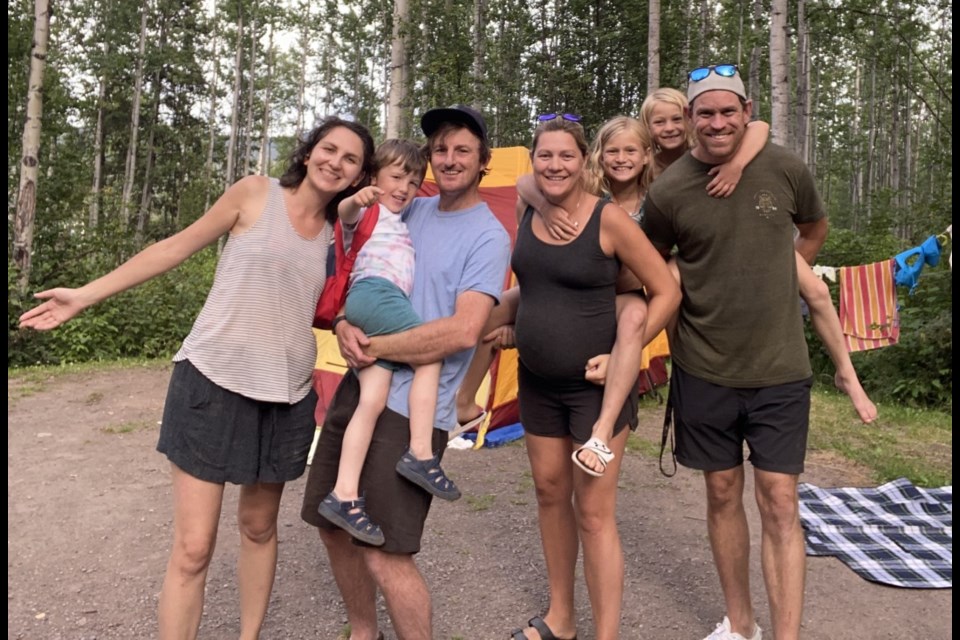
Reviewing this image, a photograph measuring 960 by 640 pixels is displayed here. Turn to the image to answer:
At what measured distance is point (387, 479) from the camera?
86.0 inches

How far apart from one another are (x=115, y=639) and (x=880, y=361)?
831 cm

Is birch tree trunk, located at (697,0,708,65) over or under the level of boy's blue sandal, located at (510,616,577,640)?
over

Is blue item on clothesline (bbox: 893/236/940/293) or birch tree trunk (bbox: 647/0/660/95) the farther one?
birch tree trunk (bbox: 647/0/660/95)

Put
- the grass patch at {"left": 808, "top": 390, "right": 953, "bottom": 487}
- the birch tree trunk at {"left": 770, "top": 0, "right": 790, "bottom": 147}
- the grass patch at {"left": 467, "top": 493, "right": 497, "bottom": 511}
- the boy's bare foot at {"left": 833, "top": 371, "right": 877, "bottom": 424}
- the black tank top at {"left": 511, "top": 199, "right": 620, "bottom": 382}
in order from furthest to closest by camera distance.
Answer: the birch tree trunk at {"left": 770, "top": 0, "right": 790, "bottom": 147}, the grass patch at {"left": 808, "top": 390, "right": 953, "bottom": 487}, the grass patch at {"left": 467, "top": 493, "right": 497, "bottom": 511}, the boy's bare foot at {"left": 833, "top": 371, "right": 877, "bottom": 424}, the black tank top at {"left": 511, "top": 199, "right": 620, "bottom": 382}

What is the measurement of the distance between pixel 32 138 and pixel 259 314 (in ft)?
30.0

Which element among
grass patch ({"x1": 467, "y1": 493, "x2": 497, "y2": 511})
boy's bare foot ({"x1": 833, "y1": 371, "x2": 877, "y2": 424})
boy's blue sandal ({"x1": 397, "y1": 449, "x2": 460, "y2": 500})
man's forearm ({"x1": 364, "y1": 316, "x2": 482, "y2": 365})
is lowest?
grass patch ({"x1": 467, "y1": 493, "x2": 497, "y2": 511})

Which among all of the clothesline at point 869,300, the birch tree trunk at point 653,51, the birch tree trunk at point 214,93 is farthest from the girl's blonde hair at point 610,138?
the birch tree trunk at point 214,93

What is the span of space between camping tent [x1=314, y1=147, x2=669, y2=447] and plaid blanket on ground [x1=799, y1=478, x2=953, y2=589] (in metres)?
1.77

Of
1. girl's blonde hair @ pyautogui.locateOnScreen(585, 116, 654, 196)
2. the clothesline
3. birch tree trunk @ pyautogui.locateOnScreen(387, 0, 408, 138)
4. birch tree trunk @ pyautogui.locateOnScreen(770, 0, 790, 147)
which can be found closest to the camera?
girl's blonde hair @ pyautogui.locateOnScreen(585, 116, 654, 196)

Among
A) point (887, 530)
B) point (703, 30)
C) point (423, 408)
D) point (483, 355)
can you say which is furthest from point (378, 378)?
point (703, 30)

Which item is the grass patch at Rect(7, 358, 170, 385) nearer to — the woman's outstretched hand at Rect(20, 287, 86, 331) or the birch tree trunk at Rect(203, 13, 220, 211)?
the woman's outstretched hand at Rect(20, 287, 86, 331)

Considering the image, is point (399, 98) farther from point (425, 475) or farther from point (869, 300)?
point (425, 475)

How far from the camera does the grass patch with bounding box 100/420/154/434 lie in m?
6.15

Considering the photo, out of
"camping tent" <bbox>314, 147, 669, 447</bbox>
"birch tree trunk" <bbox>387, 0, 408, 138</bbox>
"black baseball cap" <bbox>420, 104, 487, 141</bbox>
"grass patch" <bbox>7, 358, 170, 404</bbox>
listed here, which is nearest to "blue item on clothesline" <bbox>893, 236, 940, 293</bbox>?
"camping tent" <bbox>314, 147, 669, 447</bbox>
